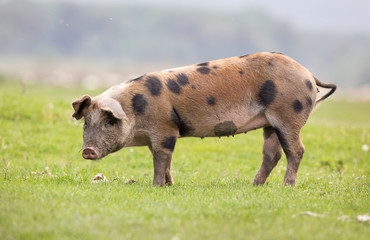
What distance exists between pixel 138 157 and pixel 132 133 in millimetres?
4233

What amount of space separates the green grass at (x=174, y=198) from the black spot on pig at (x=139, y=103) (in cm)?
114

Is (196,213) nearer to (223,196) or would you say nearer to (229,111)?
(223,196)

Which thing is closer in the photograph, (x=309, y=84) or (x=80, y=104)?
(x=80, y=104)

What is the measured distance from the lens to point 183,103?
8.20 meters

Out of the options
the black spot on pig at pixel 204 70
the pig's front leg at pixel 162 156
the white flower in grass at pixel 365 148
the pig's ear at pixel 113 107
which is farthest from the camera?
the white flower in grass at pixel 365 148

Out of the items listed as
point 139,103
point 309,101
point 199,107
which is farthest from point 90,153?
point 309,101

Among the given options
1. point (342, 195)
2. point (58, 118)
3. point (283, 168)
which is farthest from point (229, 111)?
point (58, 118)

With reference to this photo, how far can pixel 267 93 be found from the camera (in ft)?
27.2

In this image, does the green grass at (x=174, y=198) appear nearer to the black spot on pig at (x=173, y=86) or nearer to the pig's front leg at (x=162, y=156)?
the pig's front leg at (x=162, y=156)

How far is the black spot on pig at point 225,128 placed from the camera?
835 centimetres

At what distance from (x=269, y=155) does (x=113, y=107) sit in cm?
278

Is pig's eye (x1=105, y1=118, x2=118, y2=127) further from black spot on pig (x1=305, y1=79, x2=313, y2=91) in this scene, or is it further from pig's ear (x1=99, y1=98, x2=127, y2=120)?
black spot on pig (x1=305, y1=79, x2=313, y2=91)

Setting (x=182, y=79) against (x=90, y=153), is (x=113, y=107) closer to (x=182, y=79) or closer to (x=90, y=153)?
(x=90, y=153)

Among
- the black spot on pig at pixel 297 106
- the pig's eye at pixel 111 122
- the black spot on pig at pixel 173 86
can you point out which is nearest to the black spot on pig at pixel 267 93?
the black spot on pig at pixel 297 106
